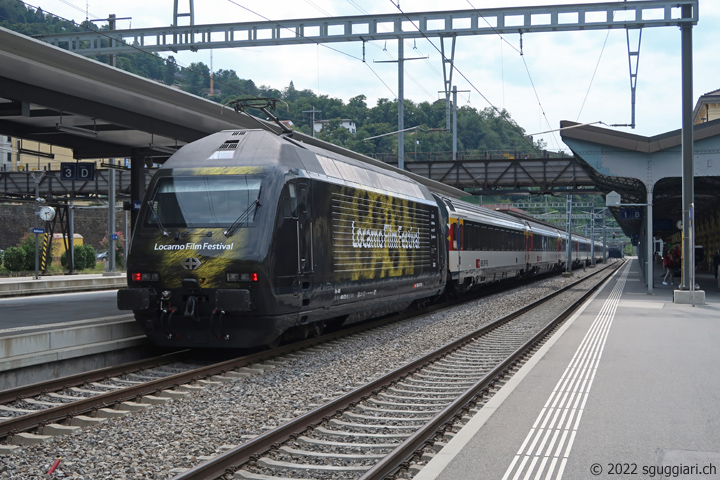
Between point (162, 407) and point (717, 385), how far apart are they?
21.1 feet

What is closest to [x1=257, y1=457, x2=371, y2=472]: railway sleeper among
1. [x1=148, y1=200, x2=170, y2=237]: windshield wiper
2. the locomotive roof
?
[x1=148, y1=200, x2=170, y2=237]: windshield wiper

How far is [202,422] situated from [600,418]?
3.83 meters

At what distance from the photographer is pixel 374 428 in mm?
7172

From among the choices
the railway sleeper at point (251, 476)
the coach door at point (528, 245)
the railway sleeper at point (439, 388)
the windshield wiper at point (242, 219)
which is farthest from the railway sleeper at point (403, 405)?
the coach door at point (528, 245)

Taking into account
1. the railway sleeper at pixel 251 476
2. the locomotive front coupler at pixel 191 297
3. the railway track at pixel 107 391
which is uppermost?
the locomotive front coupler at pixel 191 297

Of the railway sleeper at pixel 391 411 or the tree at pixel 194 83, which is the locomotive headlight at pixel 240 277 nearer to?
the railway sleeper at pixel 391 411

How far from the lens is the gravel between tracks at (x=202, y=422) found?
5805mm

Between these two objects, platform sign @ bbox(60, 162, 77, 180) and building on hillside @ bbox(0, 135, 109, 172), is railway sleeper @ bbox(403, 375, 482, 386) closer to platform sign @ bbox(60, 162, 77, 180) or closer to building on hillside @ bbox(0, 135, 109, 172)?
building on hillside @ bbox(0, 135, 109, 172)

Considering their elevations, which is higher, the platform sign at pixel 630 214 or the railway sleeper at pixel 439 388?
the platform sign at pixel 630 214

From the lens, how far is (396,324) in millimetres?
16391

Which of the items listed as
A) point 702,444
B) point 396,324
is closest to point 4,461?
point 702,444

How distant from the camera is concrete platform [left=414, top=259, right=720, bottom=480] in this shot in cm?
553

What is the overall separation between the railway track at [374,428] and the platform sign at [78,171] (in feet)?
44.1

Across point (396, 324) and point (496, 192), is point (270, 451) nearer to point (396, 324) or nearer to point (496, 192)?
point (396, 324)
